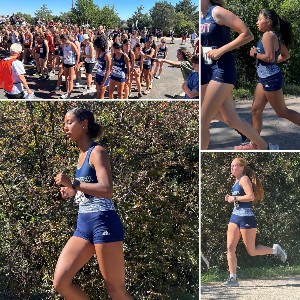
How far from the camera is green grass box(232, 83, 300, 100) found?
6.57 metres

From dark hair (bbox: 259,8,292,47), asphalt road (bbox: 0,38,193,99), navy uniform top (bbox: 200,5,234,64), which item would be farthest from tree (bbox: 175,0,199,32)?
navy uniform top (bbox: 200,5,234,64)

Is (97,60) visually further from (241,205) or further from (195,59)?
(241,205)

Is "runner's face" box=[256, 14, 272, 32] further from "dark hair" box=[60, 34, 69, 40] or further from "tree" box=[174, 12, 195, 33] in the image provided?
"dark hair" box=[60, 34, 69, 40]

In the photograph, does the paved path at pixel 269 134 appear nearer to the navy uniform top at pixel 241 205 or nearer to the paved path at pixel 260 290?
the navy uniform top at pixel 241 205

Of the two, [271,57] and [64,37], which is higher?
[64,37]

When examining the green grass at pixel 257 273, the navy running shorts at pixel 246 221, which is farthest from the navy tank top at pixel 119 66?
the green grass at pixel 257 273

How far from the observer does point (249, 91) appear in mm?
6715

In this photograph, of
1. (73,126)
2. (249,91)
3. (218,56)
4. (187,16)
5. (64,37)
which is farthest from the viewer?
(64,37)

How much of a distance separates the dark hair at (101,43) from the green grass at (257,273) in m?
3.18

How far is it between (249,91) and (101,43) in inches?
82.6

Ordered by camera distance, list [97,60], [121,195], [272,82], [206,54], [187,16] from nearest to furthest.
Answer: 1. [206,54]
2. [272,82]
3. [121,195]
4. [187,16]
5. [97,60]

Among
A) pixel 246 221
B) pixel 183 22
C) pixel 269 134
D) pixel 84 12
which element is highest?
pixel 84 12

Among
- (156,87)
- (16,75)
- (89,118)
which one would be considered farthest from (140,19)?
(89,118)

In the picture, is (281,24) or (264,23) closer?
(264,23)
